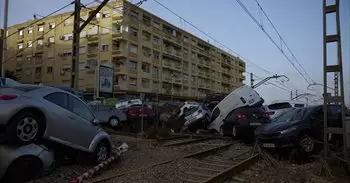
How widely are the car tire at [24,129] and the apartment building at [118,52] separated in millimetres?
42864

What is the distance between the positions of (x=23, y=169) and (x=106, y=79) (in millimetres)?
17968

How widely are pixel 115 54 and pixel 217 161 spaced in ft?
164

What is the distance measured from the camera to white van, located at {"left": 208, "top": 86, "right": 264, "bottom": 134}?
19.4 m

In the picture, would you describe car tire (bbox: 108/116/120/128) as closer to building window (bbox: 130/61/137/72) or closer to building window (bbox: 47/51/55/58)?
building window (bbox: 130/61/137/72)

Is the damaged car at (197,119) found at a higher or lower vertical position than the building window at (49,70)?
lower

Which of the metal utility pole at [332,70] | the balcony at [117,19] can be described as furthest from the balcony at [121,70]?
the metal utility pole at [332,70]

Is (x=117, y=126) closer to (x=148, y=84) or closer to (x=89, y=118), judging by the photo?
(x=89, y=118)

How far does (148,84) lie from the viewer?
65.6 metres

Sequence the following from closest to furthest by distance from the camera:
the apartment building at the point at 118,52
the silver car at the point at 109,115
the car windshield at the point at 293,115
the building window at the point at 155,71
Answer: the car windshield at the point at 293,115 → the silver car at the point at 109,115 → the apartment building at the point at 118,52 → the building window at the point at 155,71

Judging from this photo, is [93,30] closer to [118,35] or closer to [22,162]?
[118,35]

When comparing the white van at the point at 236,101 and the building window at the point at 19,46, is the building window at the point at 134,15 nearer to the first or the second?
the building window at the point at 19,46

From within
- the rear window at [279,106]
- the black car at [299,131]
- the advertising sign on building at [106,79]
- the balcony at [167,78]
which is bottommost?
the black car at [299,131]

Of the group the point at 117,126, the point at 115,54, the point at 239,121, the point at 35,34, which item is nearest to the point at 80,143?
the point at 239,121

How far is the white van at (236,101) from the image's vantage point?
763 inches
